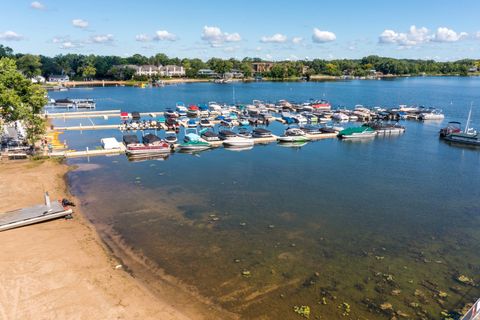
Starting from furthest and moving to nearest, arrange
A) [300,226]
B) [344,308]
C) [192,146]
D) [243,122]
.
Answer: [243,122]
[192,146]
[300,226]
[344,308]

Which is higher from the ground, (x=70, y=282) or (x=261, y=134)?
(x=261, y=134)

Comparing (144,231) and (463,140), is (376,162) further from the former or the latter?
(144,231)

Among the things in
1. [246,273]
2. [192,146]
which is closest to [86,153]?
[192,146]

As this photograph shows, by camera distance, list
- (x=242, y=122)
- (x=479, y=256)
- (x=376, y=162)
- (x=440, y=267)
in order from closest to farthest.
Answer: (x=440, y=267)
(x=479, y=256)
(x=376, y=162)
(x=242, y=122)

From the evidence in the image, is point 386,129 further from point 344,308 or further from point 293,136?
point 344,308

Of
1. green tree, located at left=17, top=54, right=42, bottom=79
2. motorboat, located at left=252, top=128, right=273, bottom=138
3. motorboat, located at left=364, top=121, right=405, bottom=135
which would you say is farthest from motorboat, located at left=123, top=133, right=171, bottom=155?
green tree, located at left=17, top=54, right=42, bottom=79

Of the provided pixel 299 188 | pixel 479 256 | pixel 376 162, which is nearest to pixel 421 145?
pixel 376 162
